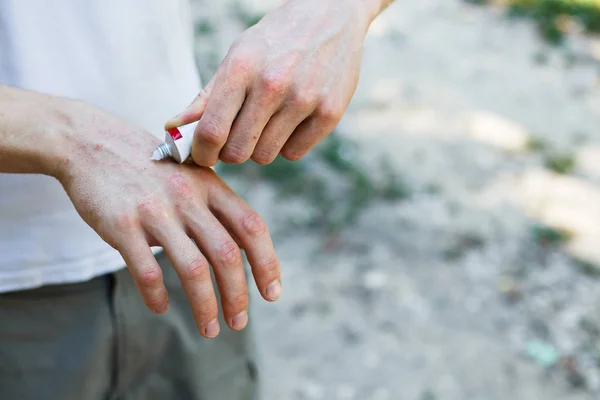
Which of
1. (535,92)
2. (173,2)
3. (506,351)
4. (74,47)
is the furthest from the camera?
(535,92)

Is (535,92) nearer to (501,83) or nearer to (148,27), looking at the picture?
(501,83)

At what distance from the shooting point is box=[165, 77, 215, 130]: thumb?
917mm

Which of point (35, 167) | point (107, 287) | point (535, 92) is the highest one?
point (35, 167)

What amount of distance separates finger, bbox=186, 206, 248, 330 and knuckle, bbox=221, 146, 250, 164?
8 cm

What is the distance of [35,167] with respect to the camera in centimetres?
94

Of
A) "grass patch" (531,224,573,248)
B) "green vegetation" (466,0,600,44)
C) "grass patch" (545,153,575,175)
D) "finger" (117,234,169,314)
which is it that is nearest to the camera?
"finger" (117,234,169,314)

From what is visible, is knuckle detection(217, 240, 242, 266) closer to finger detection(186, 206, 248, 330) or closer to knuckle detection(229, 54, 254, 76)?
A: finger detection(186, 206, 248, 330)

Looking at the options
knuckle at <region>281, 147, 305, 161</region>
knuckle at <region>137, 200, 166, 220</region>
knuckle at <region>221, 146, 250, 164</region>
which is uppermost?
knuckle at <region>221, 146, 250, 164</region>

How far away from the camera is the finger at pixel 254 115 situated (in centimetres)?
91

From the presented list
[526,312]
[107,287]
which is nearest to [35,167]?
[107,287]

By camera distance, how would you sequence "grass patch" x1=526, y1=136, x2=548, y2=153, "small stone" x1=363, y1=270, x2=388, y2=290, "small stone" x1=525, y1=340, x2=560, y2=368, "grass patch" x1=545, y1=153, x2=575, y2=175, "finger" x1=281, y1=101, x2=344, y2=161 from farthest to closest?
1. "grass patch" x1=526, y1=136, x2=548, y2=153
2. "grass patch" x1=545, y1=153, x2=575, y2=175
3. "small stone" x1=363, y1=270, x2=388, y2=290
4. "small stone" x1=525, y1=340, x2=560, y2=368
5. "finger" x1=281, y1=101, x2=344, y2=161

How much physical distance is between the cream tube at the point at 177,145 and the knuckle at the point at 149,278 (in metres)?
0.19

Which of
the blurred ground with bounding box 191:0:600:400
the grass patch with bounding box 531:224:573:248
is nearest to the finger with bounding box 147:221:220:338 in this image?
the blurred ground with bounding box 191:0:600:400

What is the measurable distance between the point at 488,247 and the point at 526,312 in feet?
1.11
